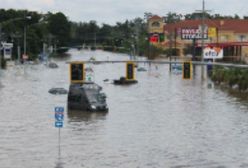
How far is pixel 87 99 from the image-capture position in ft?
218

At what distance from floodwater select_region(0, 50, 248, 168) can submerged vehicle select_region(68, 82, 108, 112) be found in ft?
3.64

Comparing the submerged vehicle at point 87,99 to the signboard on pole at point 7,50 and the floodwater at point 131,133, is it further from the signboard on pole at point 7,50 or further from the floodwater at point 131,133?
the signboard on pole at point 7,50

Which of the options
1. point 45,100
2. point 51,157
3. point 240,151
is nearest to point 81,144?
point 51,157

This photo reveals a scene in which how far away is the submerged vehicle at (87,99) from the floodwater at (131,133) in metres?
1.11

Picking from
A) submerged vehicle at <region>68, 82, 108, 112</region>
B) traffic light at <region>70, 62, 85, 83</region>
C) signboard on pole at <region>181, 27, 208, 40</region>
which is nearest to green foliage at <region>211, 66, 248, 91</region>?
signboard on pole at <region>181, 27, 208, 40</region>

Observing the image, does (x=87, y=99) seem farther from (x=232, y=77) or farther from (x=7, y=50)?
(x=7, y=50)

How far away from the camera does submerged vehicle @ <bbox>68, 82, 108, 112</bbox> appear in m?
65.8

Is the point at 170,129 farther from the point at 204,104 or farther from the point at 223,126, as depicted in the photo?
the point at 204,104

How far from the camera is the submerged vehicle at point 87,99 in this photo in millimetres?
65812

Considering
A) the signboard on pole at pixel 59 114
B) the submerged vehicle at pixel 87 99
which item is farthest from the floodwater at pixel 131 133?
the signboard on pole at pixel 59 114

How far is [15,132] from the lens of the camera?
170ft

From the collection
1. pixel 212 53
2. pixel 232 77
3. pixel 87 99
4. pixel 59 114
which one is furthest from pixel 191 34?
pixel 59 114

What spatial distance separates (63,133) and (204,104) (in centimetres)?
2789

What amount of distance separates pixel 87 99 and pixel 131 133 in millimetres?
15954
